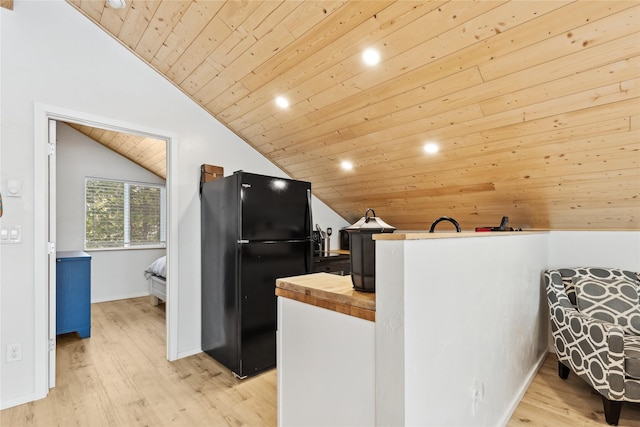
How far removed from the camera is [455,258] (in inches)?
50.6

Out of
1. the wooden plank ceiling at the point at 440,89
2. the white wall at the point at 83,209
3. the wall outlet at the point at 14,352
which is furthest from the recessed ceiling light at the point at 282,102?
the white wall at the point at 83,209

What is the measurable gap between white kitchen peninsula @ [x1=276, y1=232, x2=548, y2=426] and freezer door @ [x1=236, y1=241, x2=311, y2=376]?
3.87ft

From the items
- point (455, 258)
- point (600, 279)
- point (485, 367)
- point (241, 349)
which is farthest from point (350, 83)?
point (600, 279)

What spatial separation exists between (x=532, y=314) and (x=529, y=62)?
6.22 ft

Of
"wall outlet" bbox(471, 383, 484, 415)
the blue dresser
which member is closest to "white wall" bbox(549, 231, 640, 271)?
"wall outlet" bbox(471, 383, 484, 415)

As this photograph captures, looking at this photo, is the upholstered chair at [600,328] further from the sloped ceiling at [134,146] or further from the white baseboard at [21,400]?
the sloped ceiling at [134,146]

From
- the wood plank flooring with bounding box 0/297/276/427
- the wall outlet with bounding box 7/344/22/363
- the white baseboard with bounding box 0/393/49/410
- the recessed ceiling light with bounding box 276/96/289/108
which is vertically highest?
the recessed ceiling light with bounding box 276/96/289/108

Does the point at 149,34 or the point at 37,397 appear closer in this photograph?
the point at 37,397

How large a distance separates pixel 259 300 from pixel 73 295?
93.0 inches

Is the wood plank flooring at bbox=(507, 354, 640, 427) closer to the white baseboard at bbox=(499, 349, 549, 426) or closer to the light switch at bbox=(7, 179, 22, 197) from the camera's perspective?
the white baseboard at bbox=(499, 349, 549, 426)

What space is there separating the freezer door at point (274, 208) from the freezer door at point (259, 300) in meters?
0.12

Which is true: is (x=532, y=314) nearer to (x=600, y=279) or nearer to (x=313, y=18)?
(x=600, y=279)

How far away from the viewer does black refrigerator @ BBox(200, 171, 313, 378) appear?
2580mm

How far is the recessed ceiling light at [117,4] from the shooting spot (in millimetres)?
2301
